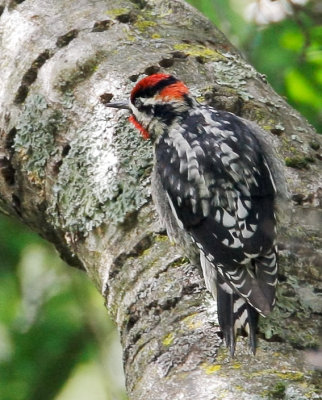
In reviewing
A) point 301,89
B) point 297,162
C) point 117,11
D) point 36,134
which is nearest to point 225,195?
point 297,162

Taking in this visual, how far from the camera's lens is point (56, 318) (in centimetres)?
431

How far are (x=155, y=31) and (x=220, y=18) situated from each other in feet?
2.10

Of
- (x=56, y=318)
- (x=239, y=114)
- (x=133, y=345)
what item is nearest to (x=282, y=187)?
(x=239, y=114)

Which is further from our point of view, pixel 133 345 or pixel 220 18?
pixel 220 18

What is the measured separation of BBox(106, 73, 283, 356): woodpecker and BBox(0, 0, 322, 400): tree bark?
0.06m

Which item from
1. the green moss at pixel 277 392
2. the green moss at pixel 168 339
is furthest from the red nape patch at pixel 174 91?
the green moss at pixel 277 392

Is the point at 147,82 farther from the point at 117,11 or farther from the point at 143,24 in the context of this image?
the point at 117,11

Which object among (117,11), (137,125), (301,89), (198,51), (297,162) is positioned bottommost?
(301,89)

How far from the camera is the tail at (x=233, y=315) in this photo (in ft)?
8.20

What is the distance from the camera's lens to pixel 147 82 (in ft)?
10.8

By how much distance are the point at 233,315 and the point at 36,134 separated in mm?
1297

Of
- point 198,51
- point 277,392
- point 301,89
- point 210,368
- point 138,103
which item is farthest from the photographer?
point 301,89

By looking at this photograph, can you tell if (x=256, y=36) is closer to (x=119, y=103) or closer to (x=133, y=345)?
(x=119, y=103)

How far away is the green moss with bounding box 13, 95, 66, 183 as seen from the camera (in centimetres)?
344
